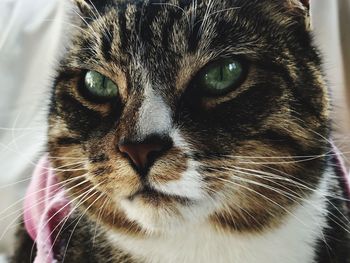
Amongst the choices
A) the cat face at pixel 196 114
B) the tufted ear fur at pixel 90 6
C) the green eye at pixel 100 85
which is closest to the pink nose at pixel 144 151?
the cat face at pixel 196 114

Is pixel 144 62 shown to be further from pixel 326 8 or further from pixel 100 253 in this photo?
pixel 326 8

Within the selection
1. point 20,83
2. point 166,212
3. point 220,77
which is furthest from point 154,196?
point 20,83

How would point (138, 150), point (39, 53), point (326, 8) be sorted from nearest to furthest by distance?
point (138, 150) < point (326, 8) < point (39, 53)

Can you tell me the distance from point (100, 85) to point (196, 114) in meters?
0.12

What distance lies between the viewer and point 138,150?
50cm

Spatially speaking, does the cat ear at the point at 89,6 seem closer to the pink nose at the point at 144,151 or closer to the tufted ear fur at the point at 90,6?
the tufted ear fur at the point at 90,6

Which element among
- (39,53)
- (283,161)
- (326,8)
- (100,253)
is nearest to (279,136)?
(283,161)

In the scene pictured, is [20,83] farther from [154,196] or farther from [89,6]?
[154,196]

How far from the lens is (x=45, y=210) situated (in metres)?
0.71

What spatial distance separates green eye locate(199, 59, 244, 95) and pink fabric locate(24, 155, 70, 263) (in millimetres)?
236

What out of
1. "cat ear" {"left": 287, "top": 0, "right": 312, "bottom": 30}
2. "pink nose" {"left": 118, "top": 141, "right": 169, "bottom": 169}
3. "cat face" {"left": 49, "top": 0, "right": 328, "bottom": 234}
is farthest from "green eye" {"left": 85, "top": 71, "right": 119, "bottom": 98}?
"cat ear" {"left": 287, "top": 0, "right": 312, "bottom": 30}

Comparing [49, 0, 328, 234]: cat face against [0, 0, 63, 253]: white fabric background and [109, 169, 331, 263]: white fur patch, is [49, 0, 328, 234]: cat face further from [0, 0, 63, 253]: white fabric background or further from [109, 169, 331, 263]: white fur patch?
[0, 0, 63, 253]: white fabric background

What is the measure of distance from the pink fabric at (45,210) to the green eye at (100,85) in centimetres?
14

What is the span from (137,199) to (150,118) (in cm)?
8
